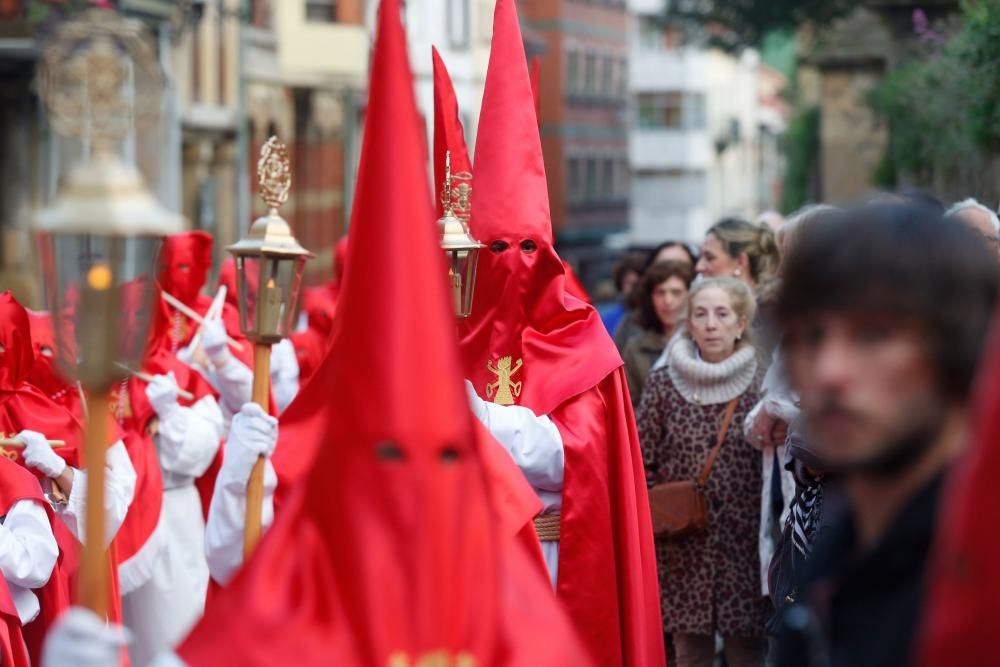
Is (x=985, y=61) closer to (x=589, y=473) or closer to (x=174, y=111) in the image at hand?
(x=589, y=473)

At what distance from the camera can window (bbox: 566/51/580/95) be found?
179 ft

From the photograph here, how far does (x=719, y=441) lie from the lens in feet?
25.1

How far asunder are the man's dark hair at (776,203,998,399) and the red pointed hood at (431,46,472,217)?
3.86 meters

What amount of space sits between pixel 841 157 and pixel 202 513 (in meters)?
15.4

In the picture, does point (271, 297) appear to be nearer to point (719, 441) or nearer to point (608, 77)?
point (719, 441)

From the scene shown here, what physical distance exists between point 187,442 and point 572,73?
47029mm

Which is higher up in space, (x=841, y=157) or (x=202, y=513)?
(x=841, y=157)

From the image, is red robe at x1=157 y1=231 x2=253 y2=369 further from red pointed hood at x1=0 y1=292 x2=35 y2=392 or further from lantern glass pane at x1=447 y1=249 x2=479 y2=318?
lantern glass pane at x1=447 y1=249 x2=479 y2=318

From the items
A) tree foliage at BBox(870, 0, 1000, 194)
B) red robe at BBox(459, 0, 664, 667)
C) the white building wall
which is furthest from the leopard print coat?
the white building wall

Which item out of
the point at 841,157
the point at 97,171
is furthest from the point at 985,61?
the point at 841,157

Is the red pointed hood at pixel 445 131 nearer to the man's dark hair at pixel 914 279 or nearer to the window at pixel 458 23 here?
the man's dark hair at pixel 914 279

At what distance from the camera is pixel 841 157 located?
77.1 ft

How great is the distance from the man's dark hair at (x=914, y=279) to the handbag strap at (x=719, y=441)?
472 centimetres

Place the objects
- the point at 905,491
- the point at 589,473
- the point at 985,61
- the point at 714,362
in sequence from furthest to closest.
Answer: the point at 985,61
the point at 714,362
the point at 589,473
the point at 905,491
